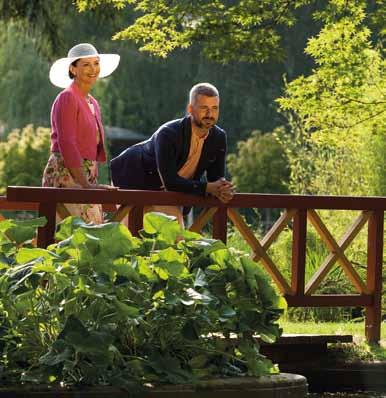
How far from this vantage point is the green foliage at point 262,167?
39219mm

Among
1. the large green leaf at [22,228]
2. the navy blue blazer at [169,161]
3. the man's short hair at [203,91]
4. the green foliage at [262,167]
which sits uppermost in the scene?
the man's short hair at [203,91]

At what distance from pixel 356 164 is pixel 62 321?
45.3 feet

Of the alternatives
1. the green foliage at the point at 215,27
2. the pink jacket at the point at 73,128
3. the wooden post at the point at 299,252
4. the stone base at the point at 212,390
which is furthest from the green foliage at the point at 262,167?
the stone base at the point at 212,390

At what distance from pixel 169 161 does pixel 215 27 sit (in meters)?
7.01

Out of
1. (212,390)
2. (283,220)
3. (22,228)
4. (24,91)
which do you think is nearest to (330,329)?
(283,220)

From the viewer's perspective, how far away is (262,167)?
1544 inches

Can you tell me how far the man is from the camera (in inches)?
357

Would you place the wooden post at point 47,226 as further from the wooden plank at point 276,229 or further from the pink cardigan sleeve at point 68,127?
the wooden plank at point 276,229

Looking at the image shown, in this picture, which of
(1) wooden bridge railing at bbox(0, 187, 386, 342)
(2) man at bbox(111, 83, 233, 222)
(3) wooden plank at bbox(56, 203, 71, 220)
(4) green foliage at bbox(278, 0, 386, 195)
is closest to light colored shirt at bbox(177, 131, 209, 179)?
(2) man at bbox(111, 83, 233, 222)

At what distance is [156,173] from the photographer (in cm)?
951

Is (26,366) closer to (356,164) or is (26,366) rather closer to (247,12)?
(247,12)

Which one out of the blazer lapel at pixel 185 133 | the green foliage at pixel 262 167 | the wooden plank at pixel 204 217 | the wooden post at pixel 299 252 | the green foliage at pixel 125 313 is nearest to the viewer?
the green foliage at pixel 125 313

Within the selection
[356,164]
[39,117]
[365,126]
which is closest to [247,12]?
[365,126]

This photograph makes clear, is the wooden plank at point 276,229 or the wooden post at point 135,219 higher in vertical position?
the wooden post at point 135,219
